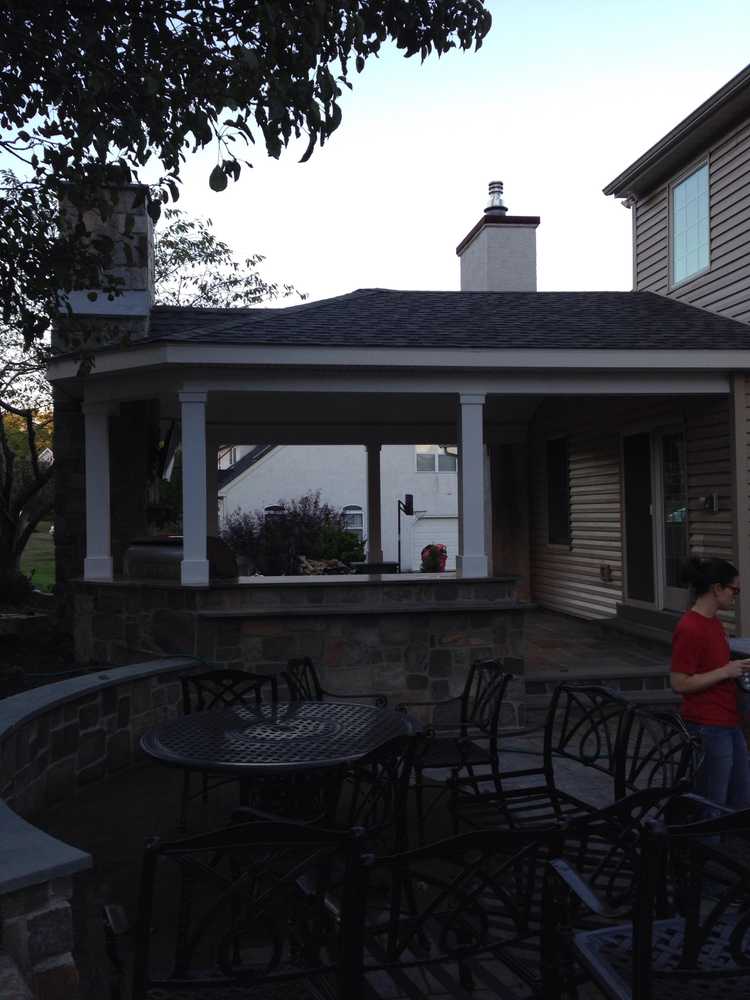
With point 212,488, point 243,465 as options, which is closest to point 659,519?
point 212,488

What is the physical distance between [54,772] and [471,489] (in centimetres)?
438

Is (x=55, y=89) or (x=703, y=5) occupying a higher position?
(x=703, y=5)

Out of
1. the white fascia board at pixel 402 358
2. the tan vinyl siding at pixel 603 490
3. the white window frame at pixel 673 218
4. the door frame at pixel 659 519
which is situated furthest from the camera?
the white window frame at pixel 673 218

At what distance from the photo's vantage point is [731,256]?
35.1 feet

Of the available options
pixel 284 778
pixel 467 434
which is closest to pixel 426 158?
pixel 467 434

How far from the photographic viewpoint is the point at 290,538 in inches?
1002

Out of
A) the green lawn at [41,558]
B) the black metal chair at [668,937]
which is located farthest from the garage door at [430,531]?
the black metal chair at [668,937]

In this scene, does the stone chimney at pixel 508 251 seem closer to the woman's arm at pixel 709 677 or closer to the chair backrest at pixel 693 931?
the woman's arm at pixel 709 677

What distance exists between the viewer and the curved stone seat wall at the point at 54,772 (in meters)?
2.69

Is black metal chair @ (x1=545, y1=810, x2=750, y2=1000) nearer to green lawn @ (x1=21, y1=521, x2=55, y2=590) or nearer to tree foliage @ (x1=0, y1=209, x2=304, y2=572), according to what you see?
tree foliage @ (x1=0, y1=209, x2=304, y2=572)

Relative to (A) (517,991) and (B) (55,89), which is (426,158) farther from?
(A) (517,991)

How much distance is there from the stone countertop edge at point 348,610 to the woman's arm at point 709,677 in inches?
147

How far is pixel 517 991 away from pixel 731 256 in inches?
365

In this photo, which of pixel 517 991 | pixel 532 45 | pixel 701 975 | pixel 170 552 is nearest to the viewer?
pixel 701 975
